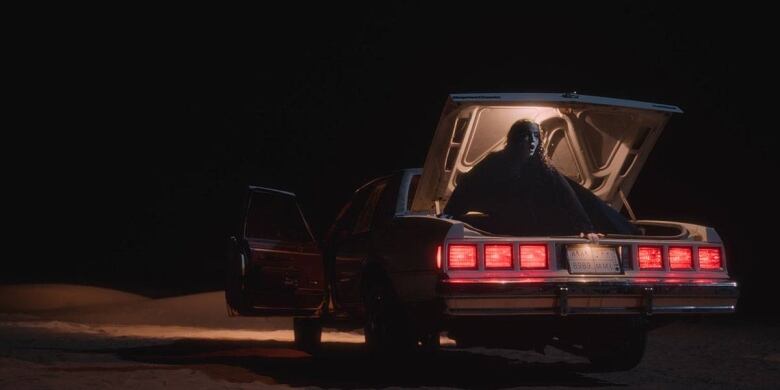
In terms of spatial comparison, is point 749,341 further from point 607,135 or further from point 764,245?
point 764,245

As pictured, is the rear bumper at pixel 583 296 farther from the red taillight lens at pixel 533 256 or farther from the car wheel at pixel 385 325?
the car wheel at pixel 385 325

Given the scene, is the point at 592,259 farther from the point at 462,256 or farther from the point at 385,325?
the point at 385,325

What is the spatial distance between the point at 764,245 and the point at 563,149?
1915cm

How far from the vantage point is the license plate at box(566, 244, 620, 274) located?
7.02 metres

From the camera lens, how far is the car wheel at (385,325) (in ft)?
25.2

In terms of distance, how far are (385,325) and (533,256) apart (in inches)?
60.4

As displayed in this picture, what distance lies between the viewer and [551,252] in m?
6.95

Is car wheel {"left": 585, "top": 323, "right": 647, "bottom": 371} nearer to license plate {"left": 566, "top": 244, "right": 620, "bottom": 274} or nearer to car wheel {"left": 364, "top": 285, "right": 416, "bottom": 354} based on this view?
license plate {"left": 566, "top": 244, "right": 620, "bottom": 274}

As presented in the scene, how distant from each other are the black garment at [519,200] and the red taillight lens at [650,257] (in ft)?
1.94

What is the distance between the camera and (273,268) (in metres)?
9.20

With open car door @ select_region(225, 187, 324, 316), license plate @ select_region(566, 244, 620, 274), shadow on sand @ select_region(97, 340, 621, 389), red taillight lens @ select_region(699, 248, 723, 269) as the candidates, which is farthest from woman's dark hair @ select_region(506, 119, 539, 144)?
open car door @ select_region(225, 187, 324, 316)

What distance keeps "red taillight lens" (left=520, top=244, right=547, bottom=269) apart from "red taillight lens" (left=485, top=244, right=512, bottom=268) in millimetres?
93

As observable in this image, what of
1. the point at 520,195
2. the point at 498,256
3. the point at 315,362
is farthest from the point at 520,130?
the point at 315,362

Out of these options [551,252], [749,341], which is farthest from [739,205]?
[551,252]
